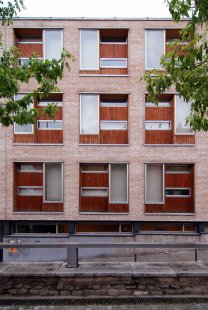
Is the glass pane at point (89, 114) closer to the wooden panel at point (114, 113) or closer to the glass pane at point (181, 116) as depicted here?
the wooden panel at point (114, 113)

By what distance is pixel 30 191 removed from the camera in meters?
15.1

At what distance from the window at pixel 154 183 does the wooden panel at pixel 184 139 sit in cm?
158

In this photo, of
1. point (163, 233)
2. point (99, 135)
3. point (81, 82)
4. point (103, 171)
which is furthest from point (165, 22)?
point (163, 233)

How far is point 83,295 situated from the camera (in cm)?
582

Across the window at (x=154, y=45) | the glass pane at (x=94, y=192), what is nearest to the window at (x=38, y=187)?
the glass pane at (x=94, y=192)

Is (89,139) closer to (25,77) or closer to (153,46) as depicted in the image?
(153,46)

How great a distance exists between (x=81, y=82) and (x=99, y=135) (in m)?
2.97

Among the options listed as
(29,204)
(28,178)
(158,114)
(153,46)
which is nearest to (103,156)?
(158,114)

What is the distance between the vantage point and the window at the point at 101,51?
49.3 feet

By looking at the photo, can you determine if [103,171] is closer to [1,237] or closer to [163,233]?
→ [163,233]

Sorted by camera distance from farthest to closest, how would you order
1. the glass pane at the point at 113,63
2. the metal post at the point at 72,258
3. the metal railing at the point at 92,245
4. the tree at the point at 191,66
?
the glass pane at the point at 113,63 → the metal post at the point at 72,258 → the metal railing at the point at 92,245 → the tree at the point at 191,66

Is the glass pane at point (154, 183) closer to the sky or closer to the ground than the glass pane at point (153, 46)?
closer to the ground

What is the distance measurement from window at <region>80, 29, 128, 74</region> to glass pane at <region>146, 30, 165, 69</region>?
1.19m

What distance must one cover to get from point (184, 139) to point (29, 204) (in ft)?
29.2
